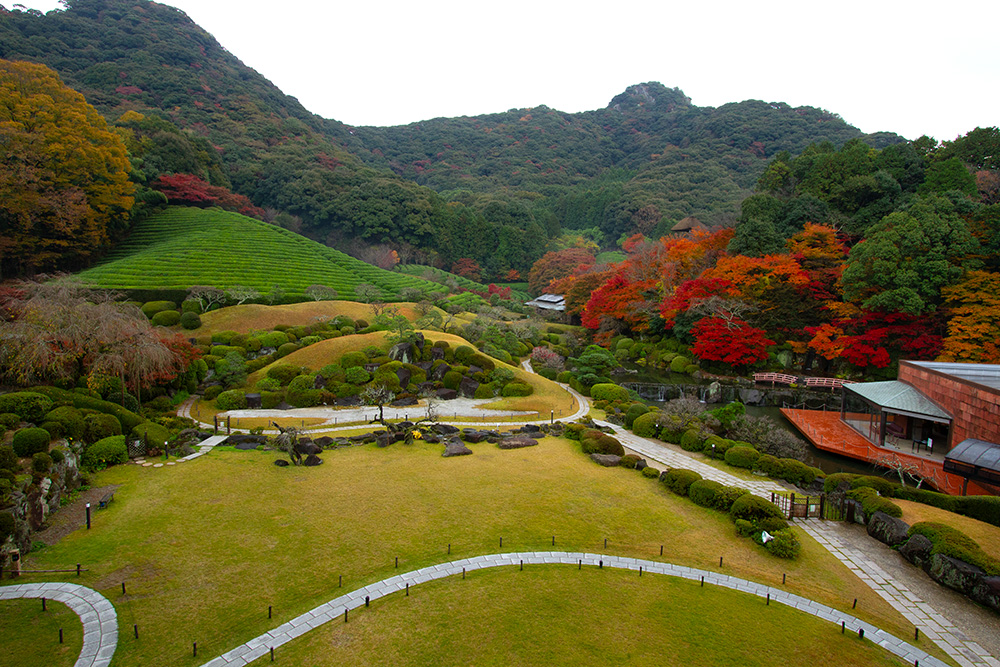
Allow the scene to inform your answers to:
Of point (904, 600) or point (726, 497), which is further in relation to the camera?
point (726, 497)

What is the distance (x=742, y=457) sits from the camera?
16281mm

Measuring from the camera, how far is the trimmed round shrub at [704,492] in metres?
12.9

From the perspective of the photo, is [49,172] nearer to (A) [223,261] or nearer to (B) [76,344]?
(A) [223,261]

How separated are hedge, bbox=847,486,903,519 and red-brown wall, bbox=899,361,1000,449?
668cm

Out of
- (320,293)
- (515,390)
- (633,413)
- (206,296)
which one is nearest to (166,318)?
(206,296)

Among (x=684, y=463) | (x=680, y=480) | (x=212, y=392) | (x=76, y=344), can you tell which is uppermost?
(x=76, y=344)

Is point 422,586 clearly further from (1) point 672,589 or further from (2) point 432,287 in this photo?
(2) point 432,287

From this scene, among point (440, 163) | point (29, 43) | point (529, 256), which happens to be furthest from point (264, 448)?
point (440, 163)

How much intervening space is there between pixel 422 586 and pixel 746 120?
115 metres

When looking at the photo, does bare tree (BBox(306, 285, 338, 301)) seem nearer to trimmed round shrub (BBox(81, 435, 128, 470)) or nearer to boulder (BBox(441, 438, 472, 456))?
trimmed round shrub (BBox(81, 435, 128, 470))

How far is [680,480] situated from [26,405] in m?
18.2

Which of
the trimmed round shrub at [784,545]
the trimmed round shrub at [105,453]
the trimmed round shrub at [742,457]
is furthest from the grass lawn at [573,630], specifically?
the trimmed round shrub at [105,453]

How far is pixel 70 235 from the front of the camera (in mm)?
35375

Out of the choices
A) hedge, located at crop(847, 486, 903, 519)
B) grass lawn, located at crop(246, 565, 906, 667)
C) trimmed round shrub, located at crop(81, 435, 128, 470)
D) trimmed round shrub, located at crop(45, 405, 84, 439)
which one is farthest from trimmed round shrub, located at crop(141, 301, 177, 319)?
Result: hedge, located at crop(847, 486, 903, 519)
